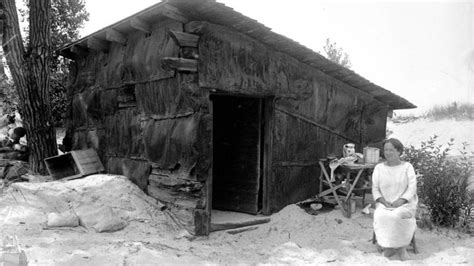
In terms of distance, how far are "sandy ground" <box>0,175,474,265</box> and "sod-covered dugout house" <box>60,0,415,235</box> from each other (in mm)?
389

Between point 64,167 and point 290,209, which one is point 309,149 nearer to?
point 290,209

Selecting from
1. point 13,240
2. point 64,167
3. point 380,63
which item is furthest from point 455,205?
Answer: point 380,63

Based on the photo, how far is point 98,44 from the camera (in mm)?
7148

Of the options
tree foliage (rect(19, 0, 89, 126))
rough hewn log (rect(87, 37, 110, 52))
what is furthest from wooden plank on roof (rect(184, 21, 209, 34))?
tree foliage (rect(19, 0, 89, 126))

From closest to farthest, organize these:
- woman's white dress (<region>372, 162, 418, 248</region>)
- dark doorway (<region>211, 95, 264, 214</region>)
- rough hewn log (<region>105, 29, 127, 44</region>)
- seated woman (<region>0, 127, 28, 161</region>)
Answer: woman's white dress (<region>372, 162, 418, 248</region>), rough hewn log (<region>105, 29, 127, 44</region>), dark doorway (<region>211, 95, 264, 214</region>), seated woman (<region>0, 127, 28, 161</region>)

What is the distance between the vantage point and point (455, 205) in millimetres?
5992

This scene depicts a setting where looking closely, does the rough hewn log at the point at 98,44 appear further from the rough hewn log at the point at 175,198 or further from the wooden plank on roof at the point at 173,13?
the rough hewn log at the point at 175,198

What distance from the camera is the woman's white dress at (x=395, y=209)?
187 inches

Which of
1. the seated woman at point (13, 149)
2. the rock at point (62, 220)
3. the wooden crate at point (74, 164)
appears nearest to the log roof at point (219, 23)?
the wooden crate at point (74, 164)

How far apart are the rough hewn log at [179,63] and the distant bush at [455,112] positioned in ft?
62.4

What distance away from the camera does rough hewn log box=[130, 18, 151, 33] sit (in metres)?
5.82

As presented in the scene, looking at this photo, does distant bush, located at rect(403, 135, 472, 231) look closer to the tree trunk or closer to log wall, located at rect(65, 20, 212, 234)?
log wall, located at rect(65, 20, 212, 234)

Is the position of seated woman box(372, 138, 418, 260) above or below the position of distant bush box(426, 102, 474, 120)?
below

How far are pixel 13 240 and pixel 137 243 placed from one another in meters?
1.42
